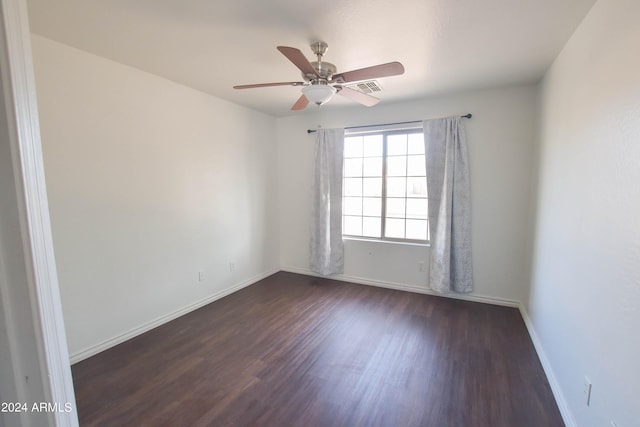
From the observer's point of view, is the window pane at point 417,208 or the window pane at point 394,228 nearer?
the window pane at point 417,208

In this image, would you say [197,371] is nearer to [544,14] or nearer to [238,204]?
[238,204]

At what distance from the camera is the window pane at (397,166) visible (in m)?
3.75

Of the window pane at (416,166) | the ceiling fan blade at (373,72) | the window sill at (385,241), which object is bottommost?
the window sill at (385,241)

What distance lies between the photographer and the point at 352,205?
4168 millimetres

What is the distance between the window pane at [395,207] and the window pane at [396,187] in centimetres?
8

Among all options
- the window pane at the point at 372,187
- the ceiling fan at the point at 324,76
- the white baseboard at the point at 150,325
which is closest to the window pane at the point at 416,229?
the window pane at the point at 372,187

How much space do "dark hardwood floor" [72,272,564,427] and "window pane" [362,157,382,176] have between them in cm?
180

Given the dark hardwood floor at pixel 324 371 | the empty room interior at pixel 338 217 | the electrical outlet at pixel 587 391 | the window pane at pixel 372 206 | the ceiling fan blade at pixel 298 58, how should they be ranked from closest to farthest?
the empty room interior at pixel 338 217, the electrical outlet at pixel 587 391, the ceiling fan blade at pixel 298 58, the dark hardwood floor at pixel 324 371, the window pane at pixel 372 206

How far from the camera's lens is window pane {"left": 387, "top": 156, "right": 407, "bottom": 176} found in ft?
12.3

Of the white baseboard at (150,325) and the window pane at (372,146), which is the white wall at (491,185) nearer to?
the window pane at (372,146)

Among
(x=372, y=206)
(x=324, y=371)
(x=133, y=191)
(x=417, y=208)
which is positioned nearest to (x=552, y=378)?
(x=324, y=371)

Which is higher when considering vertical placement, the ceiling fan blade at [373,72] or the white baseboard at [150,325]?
the ceiling fan blade at [373,72]

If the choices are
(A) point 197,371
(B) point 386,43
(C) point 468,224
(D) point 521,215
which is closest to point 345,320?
(A) point 197,371

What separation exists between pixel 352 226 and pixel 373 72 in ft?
8.41
